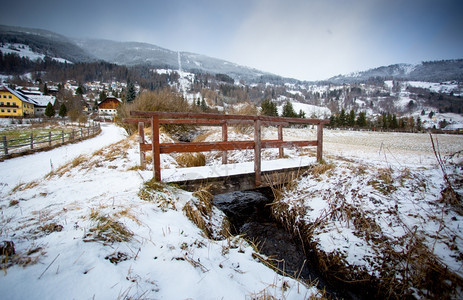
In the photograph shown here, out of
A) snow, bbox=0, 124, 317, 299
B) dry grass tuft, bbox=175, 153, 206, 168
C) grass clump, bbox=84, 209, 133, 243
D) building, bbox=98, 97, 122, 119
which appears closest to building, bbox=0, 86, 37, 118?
building, bbox=98, 97, 122, 119

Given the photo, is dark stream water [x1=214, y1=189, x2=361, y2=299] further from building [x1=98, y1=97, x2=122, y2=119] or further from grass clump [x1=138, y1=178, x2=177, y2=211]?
building [x1=98, y1=97, x2=122, y2=119]

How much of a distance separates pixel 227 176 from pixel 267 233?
1.35m

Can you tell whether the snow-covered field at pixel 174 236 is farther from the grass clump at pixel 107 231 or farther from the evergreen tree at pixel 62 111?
the evergreen tree at pixel 62 111

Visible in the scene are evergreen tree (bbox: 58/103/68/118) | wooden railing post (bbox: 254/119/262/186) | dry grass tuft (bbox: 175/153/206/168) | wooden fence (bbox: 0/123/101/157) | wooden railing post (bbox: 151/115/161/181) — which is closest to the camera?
wooden railing post (bbox: 151/115/161/181)

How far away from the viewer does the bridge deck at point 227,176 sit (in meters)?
3.91

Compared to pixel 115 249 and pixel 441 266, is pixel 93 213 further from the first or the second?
pixel 441 266

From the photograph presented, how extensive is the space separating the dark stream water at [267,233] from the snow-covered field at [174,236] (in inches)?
16.9

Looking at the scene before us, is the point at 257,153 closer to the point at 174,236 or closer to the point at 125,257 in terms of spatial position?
the point at 174,236

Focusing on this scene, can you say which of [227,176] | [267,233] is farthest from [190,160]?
[267,233]

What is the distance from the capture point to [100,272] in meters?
1.67

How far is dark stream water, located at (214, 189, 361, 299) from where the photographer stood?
2.82 metres

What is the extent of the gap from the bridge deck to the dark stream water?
642 mm

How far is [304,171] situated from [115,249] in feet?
15.0

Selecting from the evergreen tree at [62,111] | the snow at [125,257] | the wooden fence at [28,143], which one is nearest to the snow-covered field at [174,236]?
the snow at [125,257]
